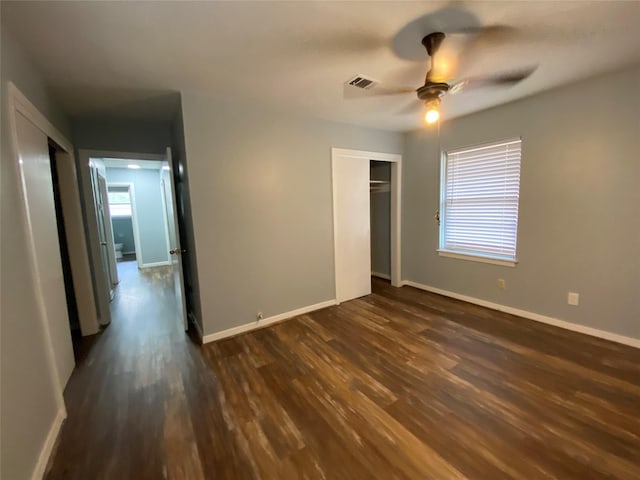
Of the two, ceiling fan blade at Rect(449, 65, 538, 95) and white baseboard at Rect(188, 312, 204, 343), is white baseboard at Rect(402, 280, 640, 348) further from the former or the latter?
white baseboard at Rect(188, 312, 204, 343)

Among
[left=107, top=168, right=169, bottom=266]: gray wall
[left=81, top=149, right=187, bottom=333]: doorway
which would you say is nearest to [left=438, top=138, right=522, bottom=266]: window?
[left=81, top=149, right=187, bottom=333]: doorway

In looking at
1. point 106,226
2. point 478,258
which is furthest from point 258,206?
point 106,226

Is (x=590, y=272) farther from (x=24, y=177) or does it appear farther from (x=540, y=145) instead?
(x=24, y=177)

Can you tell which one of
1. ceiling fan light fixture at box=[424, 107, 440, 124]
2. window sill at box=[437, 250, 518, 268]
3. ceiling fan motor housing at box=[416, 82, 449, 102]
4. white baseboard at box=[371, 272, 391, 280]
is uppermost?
ceiling fan motor housing at box=[416, 82, 449, 102]

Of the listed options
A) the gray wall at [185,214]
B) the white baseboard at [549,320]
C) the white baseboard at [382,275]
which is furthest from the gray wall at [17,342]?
the white baseboard at [382,275]

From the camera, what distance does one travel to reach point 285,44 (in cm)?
188

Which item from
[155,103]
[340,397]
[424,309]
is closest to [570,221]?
[424,309]

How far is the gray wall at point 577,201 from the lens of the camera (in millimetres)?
2510

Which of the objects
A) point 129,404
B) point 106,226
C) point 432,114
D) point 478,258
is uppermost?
point 432,114

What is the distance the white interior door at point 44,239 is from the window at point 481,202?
14.2 feet

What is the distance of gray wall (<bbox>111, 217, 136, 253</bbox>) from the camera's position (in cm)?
884

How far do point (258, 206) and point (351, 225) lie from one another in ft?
4.76

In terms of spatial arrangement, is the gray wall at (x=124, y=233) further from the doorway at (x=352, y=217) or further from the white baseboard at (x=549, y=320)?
the white baseboard at (x=549, y=320)

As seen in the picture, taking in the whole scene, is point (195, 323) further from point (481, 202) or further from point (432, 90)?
point (481, 202)
